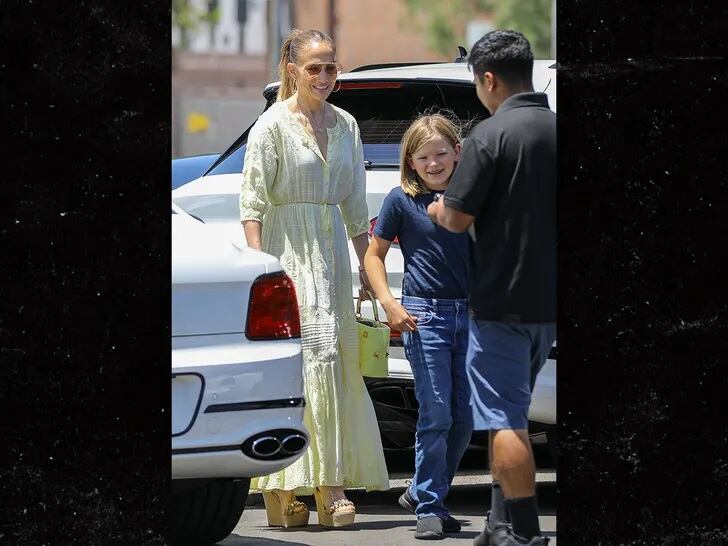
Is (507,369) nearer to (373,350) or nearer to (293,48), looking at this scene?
(373,350)

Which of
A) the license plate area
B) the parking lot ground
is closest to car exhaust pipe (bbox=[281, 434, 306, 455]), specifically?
the license plate area

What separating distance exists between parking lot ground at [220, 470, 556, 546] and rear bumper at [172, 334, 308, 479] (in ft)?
2.02

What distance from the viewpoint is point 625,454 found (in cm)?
616

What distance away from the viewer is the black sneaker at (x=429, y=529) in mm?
6805

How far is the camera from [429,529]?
6836mm

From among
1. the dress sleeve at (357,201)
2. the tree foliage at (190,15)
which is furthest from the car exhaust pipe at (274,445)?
the tree foliage at (190,15)

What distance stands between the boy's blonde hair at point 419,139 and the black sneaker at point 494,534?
4.00ft

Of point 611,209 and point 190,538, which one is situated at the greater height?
point 611,209

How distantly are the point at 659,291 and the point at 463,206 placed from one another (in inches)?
25.7
